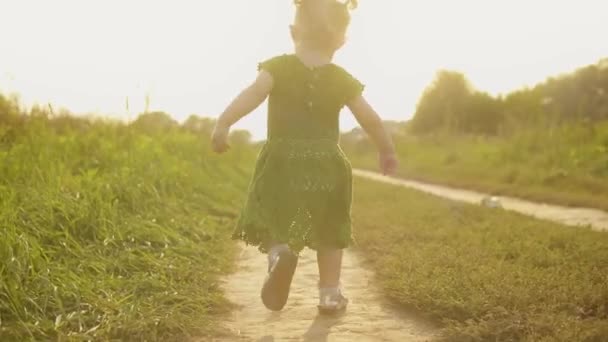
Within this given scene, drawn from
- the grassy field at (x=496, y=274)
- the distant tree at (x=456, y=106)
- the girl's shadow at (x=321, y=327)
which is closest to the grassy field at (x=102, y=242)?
the girl's shadow at (x=321, y=327)

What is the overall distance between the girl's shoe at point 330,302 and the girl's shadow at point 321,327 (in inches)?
1.3

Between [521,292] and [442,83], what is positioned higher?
[442,83]

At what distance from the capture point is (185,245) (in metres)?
4.86

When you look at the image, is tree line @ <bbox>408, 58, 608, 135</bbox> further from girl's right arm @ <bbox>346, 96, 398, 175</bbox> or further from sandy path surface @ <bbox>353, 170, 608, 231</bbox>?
girl's right arm @ <bbox>346, 96, 398, 175</bbox>

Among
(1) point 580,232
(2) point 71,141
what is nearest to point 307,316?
(1) point 580,232

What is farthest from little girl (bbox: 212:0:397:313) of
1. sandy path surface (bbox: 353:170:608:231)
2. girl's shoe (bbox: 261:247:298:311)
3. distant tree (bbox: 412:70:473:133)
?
distant tree (bbox: 412:70:473:133)

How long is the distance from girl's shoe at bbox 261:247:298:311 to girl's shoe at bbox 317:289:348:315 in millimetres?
299

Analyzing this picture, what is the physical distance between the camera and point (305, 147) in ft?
10.8

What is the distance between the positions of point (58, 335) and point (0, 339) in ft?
0.73

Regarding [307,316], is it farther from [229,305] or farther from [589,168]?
[589,168]

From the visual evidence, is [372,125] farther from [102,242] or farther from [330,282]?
[102,242]

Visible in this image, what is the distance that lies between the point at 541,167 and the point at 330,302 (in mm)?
10325

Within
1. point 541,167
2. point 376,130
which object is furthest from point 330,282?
point 541,167

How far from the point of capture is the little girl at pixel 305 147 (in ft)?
10.7
